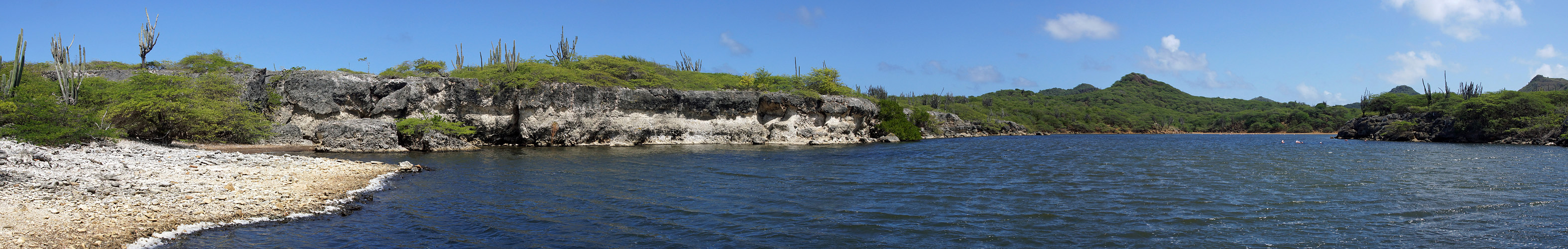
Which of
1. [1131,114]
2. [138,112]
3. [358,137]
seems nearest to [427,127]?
[358,137]

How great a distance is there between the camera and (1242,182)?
16.2 meters

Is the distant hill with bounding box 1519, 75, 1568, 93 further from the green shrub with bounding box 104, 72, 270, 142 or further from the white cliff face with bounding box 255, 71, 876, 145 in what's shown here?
the green shrub with bounding box 104, 72, 270, 142

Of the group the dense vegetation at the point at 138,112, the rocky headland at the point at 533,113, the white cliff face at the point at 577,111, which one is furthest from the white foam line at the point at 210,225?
the white cliff face at the point at 577,111

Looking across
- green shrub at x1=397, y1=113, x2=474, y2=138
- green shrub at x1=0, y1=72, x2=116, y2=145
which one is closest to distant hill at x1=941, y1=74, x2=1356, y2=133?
green shrub at x1=397, y1=113, x2=474, y2=138

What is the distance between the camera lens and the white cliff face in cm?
3041

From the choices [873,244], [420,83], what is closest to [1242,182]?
[873,244]

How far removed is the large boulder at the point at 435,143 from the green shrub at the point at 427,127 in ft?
0.52

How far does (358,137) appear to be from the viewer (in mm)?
27062

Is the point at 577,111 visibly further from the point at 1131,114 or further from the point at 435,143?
the point at 1131,114

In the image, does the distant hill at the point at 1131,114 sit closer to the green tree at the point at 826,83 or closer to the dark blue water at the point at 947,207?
the green tree at the point at 826,83

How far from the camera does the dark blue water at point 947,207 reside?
9164 mm

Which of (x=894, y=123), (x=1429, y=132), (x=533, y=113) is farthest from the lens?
(x=894, y=123)

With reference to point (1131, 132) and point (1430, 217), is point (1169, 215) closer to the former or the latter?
point (1430, 217)

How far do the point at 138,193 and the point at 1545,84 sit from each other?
160725 millimetres
